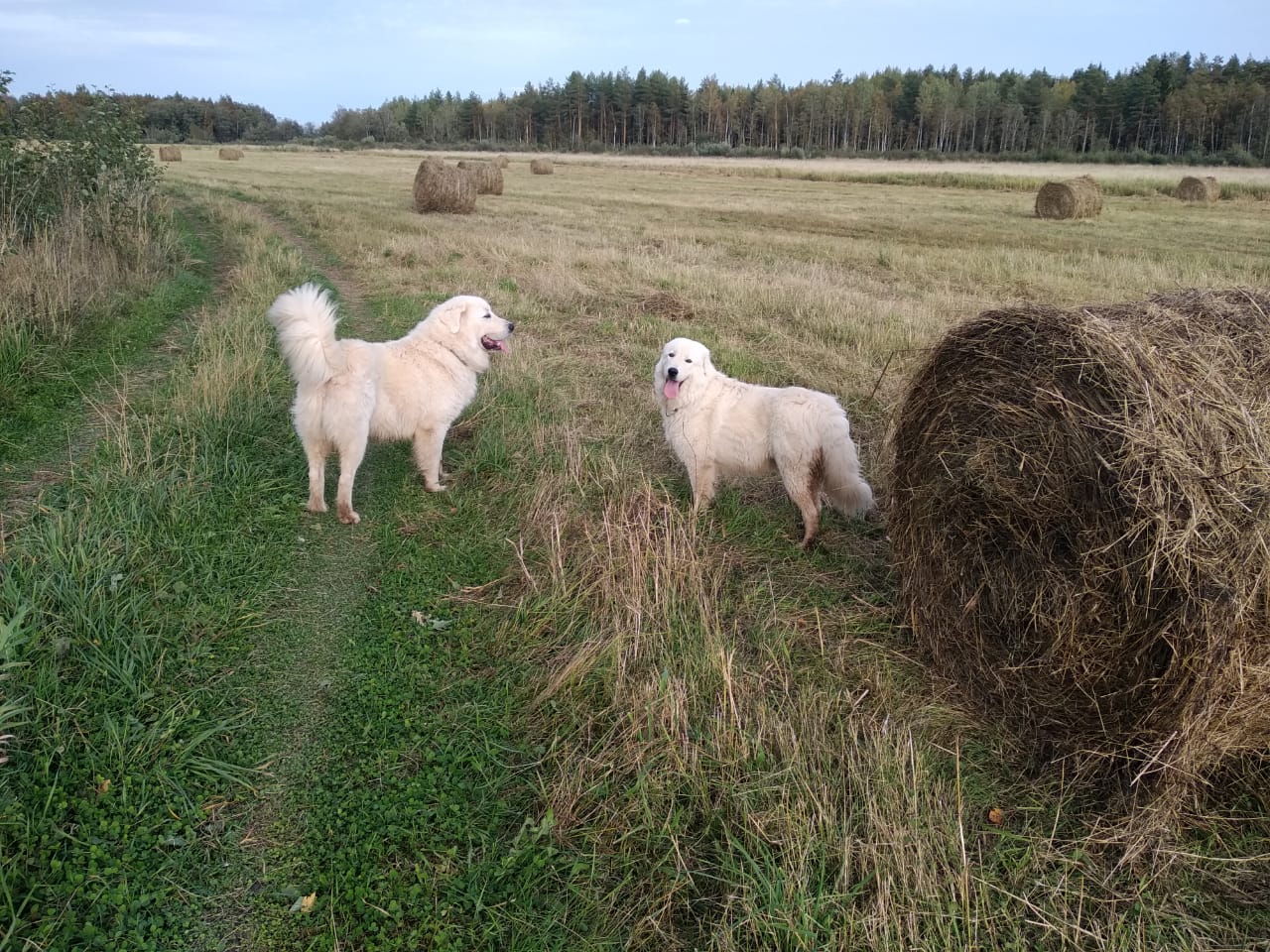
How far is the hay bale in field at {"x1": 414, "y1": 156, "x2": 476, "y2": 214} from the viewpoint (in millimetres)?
23984

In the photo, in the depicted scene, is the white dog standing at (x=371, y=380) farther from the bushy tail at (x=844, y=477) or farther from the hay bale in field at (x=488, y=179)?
the hay bale in field at (x=488, y=179)

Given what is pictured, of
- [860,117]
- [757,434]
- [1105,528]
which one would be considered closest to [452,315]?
[757,434]

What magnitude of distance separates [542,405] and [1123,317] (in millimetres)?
5323

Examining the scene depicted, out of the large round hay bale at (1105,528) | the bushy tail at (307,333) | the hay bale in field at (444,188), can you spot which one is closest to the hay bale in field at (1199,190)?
the hay bale in field at (444,188)

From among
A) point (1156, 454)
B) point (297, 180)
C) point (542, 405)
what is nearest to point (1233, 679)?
point (1156, 454)

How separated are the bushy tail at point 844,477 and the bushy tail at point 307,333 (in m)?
3.63

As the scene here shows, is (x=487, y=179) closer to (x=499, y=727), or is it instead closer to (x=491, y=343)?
(x=491, y=343)

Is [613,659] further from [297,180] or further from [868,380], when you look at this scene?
[297,180]

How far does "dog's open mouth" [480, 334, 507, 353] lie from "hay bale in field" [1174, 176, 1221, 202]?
127 ft

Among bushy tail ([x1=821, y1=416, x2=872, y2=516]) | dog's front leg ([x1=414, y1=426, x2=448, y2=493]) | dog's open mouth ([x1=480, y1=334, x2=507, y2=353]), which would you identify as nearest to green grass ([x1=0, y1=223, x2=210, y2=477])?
dog's front leg ([x1=414, y1=426, x2=448, y2=493])

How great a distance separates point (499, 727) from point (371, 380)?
3235 millimetres

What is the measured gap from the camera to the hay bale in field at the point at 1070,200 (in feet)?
86.6

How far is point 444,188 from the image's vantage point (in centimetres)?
2395

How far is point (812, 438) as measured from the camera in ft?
17.5
